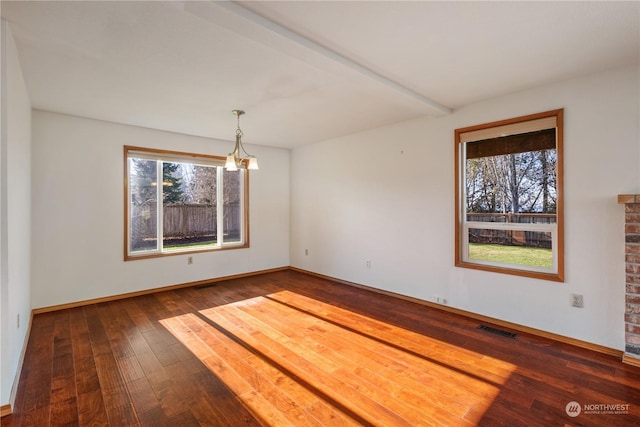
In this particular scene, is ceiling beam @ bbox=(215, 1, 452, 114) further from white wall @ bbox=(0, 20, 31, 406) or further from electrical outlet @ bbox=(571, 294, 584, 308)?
electrical outlet @ bbox=(571, 294, 584, 308)

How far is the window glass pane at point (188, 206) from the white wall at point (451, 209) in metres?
1.65

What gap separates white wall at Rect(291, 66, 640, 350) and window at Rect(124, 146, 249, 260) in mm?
1290

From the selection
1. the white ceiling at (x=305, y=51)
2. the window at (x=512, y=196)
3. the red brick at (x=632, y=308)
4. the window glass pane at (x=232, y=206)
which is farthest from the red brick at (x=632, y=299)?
the window glass pane at (x=232, y=206)

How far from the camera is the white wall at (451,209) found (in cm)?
267

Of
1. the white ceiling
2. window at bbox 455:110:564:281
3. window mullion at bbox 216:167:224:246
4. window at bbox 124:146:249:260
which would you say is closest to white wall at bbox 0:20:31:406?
the white ceiling

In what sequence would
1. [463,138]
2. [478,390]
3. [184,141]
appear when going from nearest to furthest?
1. [478,390]
2. [463,138]
3. [184,141]

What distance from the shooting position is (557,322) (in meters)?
2.95

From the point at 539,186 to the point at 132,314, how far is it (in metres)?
4.83

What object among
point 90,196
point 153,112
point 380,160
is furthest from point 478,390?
point 90,196

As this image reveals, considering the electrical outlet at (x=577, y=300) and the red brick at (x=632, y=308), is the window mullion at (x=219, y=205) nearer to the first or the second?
the electrical outlet at (x=577, y=300)

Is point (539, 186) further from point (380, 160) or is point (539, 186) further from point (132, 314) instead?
point (132, 314)

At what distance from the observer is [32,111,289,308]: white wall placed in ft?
12.3

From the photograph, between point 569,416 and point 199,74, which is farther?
point 199,74

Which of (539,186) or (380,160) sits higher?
(380,160)
